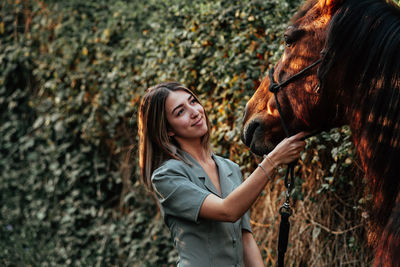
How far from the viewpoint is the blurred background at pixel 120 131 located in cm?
348

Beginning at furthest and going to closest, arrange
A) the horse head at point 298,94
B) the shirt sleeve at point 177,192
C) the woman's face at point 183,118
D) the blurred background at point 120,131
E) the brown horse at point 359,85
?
the blurred background at point 120,131, the woman's face at point 183,118, the shirt sleeve at point 177,192, the horse head at point 298,94, the brown horse at point 359,85

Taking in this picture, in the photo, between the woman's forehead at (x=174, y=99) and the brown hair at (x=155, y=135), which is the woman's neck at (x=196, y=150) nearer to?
the brown hair at (x=155, y=135)

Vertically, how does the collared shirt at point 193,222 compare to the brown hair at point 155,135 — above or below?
below

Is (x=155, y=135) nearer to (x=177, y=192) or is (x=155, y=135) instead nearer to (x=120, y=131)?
(x=177, y=192)

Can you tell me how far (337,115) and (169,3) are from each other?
3023mm

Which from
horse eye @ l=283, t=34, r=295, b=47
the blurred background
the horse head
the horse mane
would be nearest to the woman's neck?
the horse head

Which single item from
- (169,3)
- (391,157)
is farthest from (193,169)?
(169,3)

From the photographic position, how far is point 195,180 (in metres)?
2.39

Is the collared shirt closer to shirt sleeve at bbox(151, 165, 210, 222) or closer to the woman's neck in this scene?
shirt sleeve at bbox(151, 165, 210, 222)

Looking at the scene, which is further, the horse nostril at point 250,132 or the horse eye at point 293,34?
the horse nostril at point 250,132

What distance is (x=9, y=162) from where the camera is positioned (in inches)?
249

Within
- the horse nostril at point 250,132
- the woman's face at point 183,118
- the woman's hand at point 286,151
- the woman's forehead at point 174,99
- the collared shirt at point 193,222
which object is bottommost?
the collared shirt at point 193,222

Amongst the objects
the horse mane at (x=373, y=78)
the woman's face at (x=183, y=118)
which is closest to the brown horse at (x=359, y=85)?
the horse mane at (x=373, y=78)

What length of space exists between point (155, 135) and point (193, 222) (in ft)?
1.56
